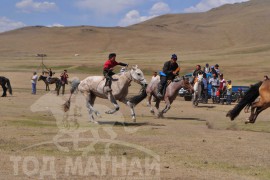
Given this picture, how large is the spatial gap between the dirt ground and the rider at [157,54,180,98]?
12.1ft

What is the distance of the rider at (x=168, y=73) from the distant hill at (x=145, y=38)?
98520 mm

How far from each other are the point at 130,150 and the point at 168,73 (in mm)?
10338

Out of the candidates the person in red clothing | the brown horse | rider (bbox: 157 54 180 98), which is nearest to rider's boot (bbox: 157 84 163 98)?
rider (bbox: 157 54 180 98)

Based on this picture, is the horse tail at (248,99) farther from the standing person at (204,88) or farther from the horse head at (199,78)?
the standing person at (204,88)

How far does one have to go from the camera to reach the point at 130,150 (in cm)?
1180

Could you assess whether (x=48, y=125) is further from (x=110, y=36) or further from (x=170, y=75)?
(x=110, y=36)

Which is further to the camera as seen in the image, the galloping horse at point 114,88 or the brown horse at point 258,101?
the galloping horse at point 114,88

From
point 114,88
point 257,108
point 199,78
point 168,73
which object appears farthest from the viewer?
point 199,78

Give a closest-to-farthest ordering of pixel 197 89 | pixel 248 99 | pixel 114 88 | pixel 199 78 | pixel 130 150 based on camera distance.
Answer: pixel 130 150
pixel 248 99
pixel 114 88
pixel 197 89
pixel 199 78

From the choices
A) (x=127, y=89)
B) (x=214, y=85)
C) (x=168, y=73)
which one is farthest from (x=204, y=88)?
(x=127, y=89)

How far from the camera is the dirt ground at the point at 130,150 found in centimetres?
933

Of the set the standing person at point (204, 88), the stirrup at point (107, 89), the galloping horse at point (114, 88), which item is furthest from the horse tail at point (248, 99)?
the standing person at point (204, 88)

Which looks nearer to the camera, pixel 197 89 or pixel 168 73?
pixel 168 73

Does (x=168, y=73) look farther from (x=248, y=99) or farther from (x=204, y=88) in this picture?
(x=204, y=88)
